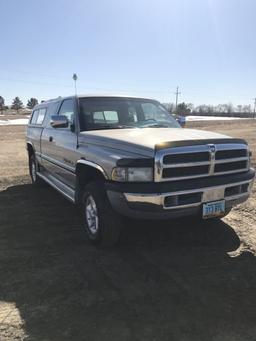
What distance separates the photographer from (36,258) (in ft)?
14.5

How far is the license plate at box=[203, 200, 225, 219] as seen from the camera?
13.9 ft

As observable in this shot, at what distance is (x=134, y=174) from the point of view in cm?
400

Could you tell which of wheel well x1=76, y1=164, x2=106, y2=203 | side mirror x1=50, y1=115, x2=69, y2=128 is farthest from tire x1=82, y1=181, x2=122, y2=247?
side mirror x1=50, y1=115, x2=69, y2=128

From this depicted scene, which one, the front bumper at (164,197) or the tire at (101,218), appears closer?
the front bumper at (164,197)

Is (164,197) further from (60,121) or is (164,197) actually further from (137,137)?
(60,121)

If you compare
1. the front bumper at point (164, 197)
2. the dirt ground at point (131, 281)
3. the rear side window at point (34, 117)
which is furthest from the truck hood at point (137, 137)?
the rear side window at point (34, 117)

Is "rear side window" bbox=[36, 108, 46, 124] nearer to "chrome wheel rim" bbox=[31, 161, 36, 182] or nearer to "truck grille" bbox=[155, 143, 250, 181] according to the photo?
"chrome wheel rim" bbox=[31, 161, 36, 182]

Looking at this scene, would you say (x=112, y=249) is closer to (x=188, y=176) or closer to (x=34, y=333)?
(x=188, y=176)

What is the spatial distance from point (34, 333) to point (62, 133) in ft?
11.4

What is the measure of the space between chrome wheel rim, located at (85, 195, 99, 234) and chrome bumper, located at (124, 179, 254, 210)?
79cm

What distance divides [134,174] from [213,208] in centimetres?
105

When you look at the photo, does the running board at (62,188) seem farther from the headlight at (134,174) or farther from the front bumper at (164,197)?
the headlight at (134,174)

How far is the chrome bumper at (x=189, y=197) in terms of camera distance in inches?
155

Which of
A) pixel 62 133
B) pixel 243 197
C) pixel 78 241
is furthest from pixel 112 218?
pixel 62 133
